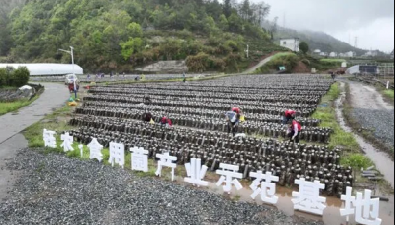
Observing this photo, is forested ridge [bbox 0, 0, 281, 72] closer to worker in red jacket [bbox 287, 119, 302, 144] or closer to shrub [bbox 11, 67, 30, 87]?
shrub [bbox 11, 67, 30, 87]

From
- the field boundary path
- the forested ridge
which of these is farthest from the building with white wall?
the field boundary path

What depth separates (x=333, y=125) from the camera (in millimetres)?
19062

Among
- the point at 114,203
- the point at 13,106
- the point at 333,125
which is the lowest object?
the point at 114,203

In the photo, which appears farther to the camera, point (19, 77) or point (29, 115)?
point (19, 77)

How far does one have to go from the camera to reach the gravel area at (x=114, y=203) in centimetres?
832

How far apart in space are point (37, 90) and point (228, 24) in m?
85.4

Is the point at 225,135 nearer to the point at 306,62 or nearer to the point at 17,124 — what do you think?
the point at 17,124

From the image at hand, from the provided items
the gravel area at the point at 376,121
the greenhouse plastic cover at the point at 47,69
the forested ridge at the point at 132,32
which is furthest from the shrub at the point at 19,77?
the forested ridge at the point at 132,32

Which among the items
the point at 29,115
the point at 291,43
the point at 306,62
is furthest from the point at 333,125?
the point at 291,43

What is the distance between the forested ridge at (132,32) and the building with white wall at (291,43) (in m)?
6.99

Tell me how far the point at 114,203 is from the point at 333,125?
1435 cm

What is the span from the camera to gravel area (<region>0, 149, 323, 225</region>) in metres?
8.32

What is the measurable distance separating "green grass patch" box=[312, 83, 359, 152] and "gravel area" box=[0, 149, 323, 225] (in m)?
7.89

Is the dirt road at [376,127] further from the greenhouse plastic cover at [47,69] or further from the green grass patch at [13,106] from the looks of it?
the greenhouse plastic cover at [47,69]
